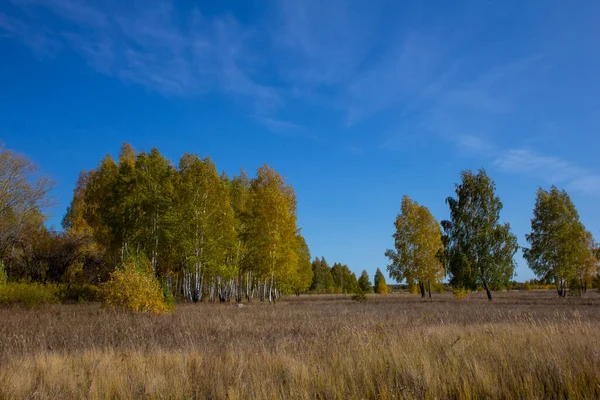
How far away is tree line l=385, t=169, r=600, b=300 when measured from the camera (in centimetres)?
3200

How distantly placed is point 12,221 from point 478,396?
29.3 m

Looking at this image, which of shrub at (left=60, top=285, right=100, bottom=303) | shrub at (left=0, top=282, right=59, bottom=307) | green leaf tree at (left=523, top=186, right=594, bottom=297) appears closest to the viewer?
shrub at (left=0, top=282, right=59, bottom=307)

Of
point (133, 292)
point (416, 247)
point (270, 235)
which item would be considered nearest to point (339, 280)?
point (416, 247)

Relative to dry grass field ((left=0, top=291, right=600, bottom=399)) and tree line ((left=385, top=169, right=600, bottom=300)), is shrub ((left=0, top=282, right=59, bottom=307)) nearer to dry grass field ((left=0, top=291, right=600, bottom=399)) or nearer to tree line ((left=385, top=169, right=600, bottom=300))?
dry grass field ((left=0, top=291, right=600, bottom=399))

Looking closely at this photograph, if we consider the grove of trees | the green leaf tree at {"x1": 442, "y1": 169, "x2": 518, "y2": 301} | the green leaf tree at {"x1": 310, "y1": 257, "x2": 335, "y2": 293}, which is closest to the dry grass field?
the grove of trees

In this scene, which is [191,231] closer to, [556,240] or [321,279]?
[556,240]

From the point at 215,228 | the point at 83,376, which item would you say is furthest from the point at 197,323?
the point at 215,228

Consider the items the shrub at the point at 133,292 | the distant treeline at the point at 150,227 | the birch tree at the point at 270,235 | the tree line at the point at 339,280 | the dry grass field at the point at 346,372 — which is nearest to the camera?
the dry grass field at the point at 346,372

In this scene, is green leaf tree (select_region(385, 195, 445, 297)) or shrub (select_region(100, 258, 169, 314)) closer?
shrub (select_region(100, 258, 169, 314))

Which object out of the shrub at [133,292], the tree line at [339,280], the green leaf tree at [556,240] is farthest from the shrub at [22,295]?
the tree line at [339,280]

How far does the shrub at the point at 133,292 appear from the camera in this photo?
51.1 feet

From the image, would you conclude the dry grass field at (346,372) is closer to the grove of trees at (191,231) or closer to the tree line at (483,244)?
the grove of trees at (191,231)

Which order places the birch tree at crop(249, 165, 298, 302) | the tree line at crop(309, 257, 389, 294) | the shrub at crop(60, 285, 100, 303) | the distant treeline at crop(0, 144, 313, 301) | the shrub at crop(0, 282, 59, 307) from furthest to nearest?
the tree line at crop(309, 257, 389, 294) < the birch tree at crop(249, 165, 298, 302) < the distant treeline at crop(0, 144, 313, 301) < the shrub at crop(60, 285, 100, 303) < the shrub at crop(0, 282, 59, 307)

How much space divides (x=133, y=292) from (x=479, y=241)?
1108 inches
